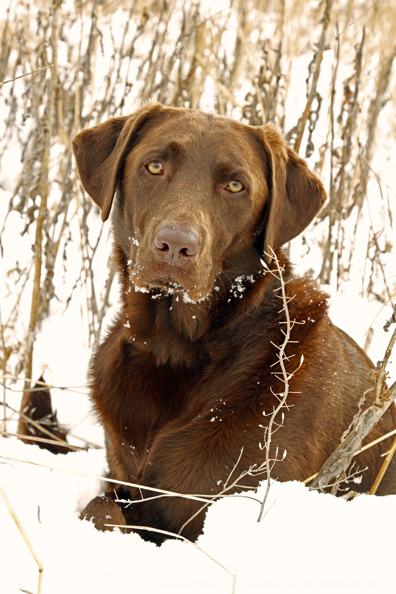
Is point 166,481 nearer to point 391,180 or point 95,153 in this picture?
point 95,153

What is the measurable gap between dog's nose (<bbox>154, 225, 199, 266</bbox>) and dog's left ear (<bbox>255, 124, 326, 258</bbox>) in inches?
19.6

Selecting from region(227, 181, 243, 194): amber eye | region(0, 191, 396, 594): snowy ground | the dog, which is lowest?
region(0, 191, 396, 594): snowy ground

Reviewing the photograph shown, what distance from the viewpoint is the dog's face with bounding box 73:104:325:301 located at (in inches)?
87.2

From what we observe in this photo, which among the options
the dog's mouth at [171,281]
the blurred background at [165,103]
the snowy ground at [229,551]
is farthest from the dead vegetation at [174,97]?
the snowy ground at [229,551]

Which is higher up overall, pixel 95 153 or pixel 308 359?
pixel 95 153

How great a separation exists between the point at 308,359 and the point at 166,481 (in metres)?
0.71

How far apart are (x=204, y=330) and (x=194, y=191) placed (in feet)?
1.80

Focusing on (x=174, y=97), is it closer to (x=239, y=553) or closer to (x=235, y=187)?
(x=235, y=187)

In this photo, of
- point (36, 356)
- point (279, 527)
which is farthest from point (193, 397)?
point (36, 356)

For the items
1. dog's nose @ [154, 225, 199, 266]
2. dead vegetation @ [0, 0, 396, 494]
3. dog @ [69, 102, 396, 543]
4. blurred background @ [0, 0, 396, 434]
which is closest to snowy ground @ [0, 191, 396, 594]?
dog @ [69, 102, 396, 543]

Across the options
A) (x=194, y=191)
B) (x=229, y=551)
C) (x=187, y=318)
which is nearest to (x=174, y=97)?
(x=194, y=191)

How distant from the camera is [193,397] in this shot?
7.49ft

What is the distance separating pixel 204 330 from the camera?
2.38 meters

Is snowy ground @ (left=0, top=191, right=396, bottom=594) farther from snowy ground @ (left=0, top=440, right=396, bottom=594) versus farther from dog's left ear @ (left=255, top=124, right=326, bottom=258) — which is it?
dog's left ear @ (left=255, top=124, right=326, bottom=258)
